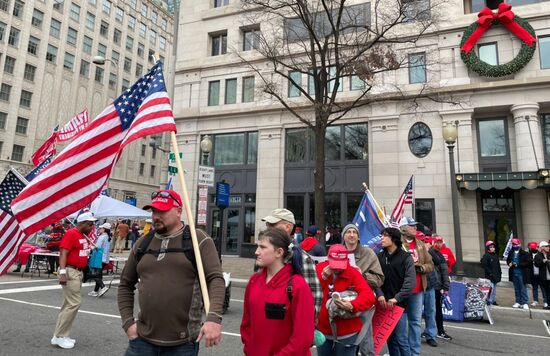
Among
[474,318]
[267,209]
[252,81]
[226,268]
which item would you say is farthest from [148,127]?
[252,81]

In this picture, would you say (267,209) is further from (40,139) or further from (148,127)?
(40,139)

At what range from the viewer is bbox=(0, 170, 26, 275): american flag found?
546 centimetres

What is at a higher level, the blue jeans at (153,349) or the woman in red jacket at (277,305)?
the woman in red jacket at (277,305)

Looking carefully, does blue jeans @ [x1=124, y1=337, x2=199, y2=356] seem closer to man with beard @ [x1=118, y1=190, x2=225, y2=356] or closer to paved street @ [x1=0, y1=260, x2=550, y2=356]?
man with beard @ [x1=118, y1=190, x2=225, y2=356]

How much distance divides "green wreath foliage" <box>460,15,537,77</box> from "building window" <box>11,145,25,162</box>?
47438 millimetres

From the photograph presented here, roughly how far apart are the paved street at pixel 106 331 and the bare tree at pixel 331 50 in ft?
24.1

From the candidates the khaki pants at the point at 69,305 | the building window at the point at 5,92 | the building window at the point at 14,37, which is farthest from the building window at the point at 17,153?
the khaki pants at the point at 69,305

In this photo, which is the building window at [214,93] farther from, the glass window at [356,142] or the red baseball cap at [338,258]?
the red baseball cap at [338,258]

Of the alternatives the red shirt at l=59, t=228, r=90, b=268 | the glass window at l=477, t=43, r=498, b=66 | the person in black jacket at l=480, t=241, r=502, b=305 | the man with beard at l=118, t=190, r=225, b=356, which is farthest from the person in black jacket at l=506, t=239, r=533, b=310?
the glass window at l=477, t=43, r=498, b=66

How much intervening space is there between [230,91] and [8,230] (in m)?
20.6

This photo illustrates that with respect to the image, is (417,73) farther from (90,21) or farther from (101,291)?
(90,21)

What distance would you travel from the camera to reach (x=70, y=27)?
5234 centimetres

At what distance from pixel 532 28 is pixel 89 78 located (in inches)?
2108

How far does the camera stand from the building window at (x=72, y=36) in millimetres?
52088
